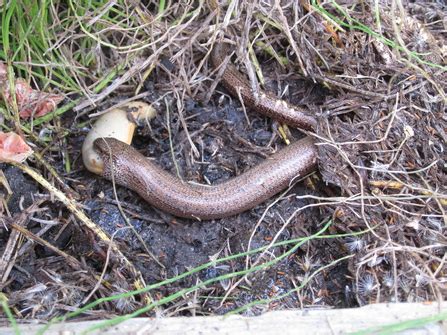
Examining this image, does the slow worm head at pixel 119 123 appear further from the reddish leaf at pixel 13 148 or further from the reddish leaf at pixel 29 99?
the reddish leaf at pixel 13 148

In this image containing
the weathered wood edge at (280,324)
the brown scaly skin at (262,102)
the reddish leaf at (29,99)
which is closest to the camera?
the weathered wood edge at (280,324)

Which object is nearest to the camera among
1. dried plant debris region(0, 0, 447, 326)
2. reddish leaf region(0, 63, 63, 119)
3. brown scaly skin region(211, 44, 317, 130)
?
dried plant debris region(0, 0, 447, 326)

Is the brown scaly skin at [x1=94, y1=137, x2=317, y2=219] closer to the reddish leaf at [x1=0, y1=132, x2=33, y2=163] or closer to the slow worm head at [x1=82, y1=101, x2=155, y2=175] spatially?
the slow worm head at [x1=82, y1=101, x2=155, y2=175]

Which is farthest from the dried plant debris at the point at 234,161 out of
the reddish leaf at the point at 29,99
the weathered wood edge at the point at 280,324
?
the weathered wood edge at the point at 280,324

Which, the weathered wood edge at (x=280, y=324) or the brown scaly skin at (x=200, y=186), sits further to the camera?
the brown scaly skin at (x=200, y=186)

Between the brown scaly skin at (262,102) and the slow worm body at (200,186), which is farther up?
the brown scaly skin at (262,102)

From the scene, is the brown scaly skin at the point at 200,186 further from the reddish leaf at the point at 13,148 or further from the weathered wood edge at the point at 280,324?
the weathered wood edge at the point at 280,324

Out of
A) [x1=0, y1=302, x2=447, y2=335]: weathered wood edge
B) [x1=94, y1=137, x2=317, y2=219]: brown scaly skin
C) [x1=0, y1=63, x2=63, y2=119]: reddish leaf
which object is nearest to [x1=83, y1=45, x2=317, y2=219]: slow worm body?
[x1=94, y1=137, x2=317, y2=219]: brown scaly skin

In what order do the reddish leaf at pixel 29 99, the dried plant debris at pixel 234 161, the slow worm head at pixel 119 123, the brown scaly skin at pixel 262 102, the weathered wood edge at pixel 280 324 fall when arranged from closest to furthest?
the weathered wood edge at pixel 280 324, the dried plant debris at pixel 234 161, the reddish leaf at pixel 29 99, the slow worm head at pixel 119 123, the brown scaly skin at pixel 262 102

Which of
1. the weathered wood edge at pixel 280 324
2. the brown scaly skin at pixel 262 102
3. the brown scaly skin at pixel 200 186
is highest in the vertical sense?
the brown scaly skin at pixel 262 102
